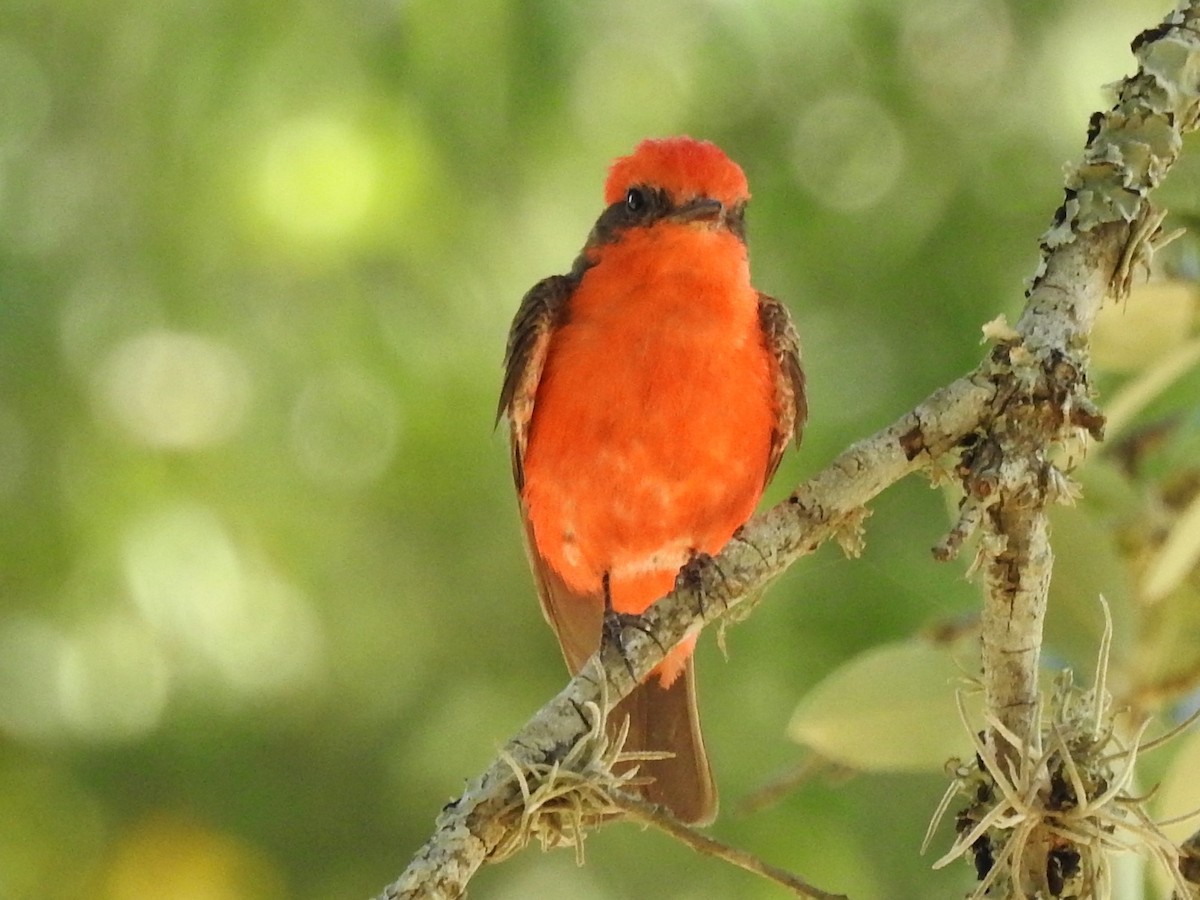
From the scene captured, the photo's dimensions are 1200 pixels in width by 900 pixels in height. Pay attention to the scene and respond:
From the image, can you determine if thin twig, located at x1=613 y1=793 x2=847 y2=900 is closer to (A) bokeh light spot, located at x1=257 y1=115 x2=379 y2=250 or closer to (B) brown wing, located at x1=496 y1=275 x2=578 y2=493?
(B) brown wing, located at x1=496 y1=275 x2=578 y2=493

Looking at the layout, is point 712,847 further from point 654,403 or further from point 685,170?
point 685,170

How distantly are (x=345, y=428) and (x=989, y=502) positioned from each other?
6.44 feet

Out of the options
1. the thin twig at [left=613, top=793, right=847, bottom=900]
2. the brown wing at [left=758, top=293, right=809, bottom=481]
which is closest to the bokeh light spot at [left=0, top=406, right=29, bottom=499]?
the brown wing at [left=758, top=293, right=809, bottom=481]

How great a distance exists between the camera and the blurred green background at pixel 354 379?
3281 mm

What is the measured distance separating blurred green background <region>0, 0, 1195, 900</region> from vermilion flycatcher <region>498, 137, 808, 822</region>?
0.18 m

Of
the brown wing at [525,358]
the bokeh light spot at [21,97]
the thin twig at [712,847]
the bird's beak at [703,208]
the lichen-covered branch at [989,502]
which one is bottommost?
the thin twig at [712,847]

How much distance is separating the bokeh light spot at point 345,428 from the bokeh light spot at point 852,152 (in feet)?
3.44

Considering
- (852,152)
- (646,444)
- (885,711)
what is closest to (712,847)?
(885,711)

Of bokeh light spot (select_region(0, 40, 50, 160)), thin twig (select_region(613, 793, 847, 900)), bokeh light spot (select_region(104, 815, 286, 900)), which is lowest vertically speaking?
thin twig (select_region(613, 793, 847, 900))

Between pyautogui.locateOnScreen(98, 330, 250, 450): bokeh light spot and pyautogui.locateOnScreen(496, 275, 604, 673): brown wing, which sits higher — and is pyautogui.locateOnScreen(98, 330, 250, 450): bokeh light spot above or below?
above

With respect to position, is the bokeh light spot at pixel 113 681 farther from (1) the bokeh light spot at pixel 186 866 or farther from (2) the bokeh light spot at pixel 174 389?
(2) the bokeh light spot at pixel 174 389

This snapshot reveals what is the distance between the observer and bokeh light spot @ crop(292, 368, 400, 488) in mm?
3396

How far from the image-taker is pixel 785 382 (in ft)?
11.3

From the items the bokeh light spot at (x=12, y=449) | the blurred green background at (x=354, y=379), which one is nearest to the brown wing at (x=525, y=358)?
the blurred green background at (x=354, y=379)
